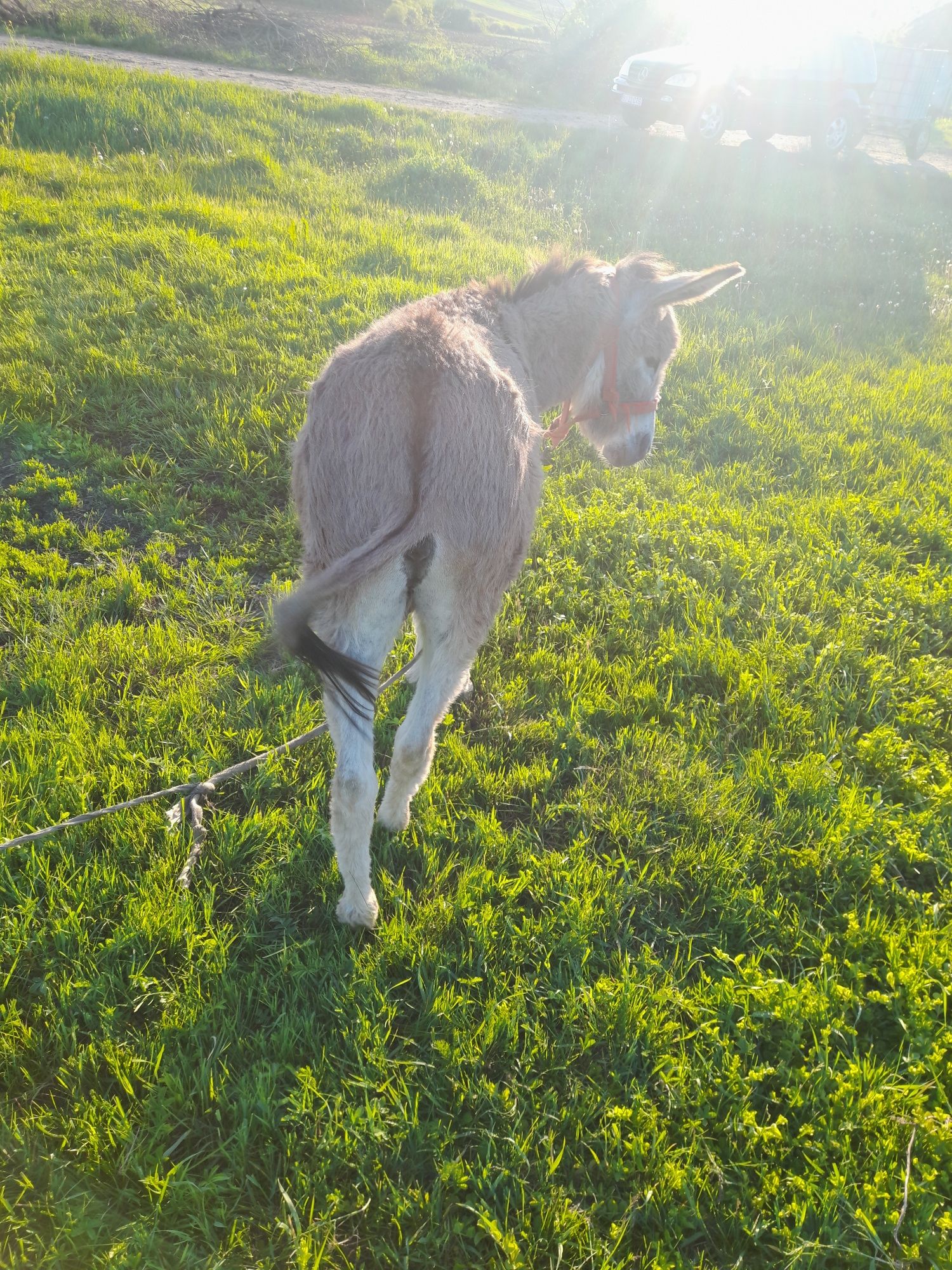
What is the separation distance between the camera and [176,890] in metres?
2.38

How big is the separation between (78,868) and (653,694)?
2.60 m

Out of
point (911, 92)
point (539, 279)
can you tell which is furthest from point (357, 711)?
point (911, 92)

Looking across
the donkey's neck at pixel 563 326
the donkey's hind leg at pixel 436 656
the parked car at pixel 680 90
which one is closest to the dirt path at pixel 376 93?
the parked car at pixel 680 90

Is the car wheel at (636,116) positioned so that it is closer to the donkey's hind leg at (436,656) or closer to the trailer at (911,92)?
the trailer at (911,92)

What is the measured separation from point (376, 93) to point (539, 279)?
51.5 ft

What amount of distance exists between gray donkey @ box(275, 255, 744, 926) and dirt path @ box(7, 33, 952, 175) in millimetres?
12932

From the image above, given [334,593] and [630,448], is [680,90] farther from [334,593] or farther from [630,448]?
[334,593]

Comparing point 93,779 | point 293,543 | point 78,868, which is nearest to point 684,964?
point 78,868

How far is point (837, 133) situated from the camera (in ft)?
51.1

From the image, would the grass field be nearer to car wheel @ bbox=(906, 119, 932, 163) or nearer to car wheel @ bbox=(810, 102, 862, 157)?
car wheel @ bbox=(810, 102, 862, 157)

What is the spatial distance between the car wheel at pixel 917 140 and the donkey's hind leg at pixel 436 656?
24.1 m

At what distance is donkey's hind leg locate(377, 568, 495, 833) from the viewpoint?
223 centimetres

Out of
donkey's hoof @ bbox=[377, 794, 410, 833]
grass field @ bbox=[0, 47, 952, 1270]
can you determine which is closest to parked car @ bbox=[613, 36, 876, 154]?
grass field @ bbox=[0, 47, 952, 1270]

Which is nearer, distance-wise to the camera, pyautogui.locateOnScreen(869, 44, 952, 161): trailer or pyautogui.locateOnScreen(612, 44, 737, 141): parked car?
pyautogui.locateOnScreen(612, 44, 737, 141): parked car
